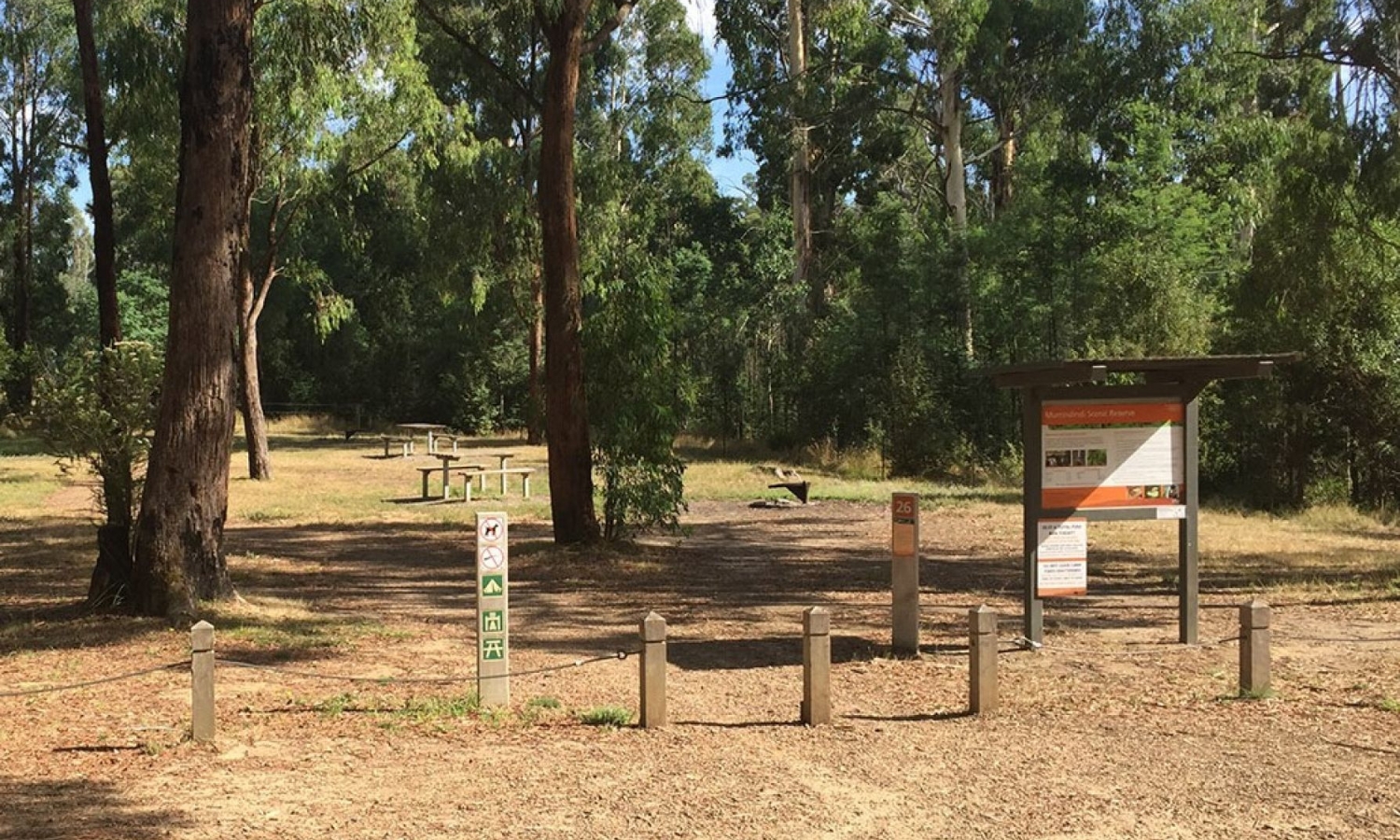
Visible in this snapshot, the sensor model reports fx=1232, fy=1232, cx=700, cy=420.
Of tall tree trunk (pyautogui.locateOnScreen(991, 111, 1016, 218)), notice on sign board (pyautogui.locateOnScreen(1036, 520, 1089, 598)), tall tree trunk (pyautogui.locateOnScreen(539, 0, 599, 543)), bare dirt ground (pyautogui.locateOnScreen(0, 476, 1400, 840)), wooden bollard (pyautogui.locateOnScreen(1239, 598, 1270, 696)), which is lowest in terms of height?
bare dirt ground (pyautogui.locateOnScreen(0, 476, 1400, 840))

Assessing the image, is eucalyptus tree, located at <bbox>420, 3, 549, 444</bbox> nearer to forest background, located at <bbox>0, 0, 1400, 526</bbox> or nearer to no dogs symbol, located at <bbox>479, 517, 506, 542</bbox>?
forest background, located at <bbox>0, 0, 1400, 526</bbox>

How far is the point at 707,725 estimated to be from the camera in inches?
254

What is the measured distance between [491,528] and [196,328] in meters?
4.23

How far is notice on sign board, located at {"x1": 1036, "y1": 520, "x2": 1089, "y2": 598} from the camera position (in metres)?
8.59

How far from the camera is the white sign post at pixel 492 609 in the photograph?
6516 mm

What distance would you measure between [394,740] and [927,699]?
3006 mm

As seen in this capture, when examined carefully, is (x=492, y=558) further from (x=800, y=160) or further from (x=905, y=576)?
(x=800, y=160)

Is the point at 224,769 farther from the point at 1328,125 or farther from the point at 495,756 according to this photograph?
the point at 1328,125

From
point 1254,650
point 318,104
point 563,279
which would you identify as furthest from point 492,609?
point 318,104

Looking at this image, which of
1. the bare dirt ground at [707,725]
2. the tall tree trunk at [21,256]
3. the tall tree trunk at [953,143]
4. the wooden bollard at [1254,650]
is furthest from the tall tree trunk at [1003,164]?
the tall tree trunk at [21,256]

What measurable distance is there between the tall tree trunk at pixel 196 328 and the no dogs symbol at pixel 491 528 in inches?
158

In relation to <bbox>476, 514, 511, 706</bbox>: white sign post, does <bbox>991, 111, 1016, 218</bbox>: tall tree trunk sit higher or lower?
higher

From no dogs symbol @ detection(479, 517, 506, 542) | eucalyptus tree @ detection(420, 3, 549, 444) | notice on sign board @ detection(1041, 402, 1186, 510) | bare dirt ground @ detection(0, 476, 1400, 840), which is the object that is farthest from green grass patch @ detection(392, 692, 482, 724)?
eucalyptus tree @ detection(420, 3, 549, 444)

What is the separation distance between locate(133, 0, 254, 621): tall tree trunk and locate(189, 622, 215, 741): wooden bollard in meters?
3.73
